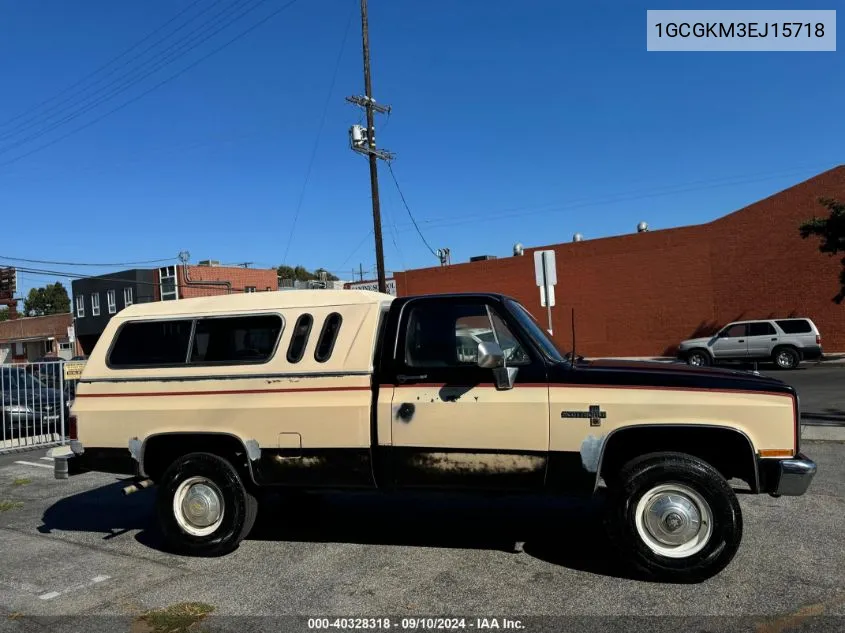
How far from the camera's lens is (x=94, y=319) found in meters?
49.4

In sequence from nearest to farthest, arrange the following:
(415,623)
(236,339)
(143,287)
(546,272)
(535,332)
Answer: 1. (415,623)
2. (535,332)
3. (236,339)
4. (546,272)
5. (143,287)

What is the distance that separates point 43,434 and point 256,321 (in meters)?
9.00

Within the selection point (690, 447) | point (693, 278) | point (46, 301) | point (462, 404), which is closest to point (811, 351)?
point (693, 278)

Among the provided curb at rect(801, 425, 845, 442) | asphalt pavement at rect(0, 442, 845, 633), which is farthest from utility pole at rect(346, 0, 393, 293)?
asphalt pavement at rect(0, 442, 845, 633)

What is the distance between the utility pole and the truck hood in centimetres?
1626

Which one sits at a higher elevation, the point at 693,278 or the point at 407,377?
the point at 693,278

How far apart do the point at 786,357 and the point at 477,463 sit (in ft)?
70.1

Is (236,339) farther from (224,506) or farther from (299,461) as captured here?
(224,506)

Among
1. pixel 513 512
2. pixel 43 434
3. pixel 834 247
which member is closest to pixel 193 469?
pixel 513 512

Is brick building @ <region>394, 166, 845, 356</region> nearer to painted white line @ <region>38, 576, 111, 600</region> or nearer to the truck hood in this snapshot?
the truck hood

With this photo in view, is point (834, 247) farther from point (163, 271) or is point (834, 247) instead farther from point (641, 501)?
point (163, 271)

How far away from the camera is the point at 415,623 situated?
388 centimetres

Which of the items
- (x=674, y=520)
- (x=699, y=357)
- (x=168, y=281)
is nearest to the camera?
(x=674, y=520)

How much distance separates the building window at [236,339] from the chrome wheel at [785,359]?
71.7ft
